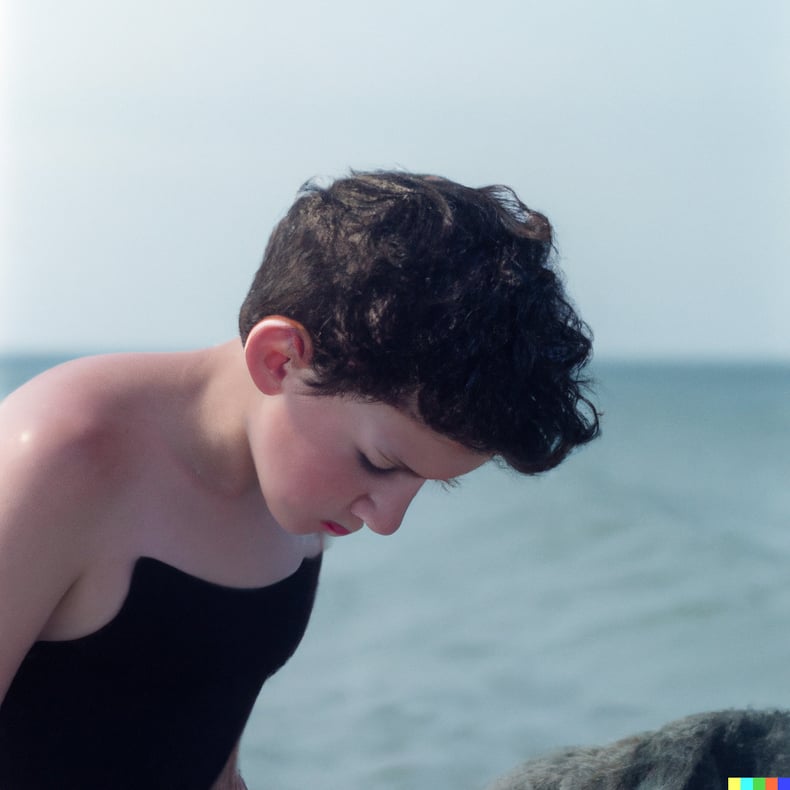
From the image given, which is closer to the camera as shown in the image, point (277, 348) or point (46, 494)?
point (46, 494)

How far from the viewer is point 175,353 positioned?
141 centimetres

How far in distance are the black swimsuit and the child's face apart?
0.17 m

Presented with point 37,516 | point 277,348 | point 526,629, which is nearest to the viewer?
point 37,516

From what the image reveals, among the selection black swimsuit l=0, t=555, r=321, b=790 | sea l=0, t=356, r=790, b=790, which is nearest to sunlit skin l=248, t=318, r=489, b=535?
black swimsuit l=0, t=555, r=321, b=790

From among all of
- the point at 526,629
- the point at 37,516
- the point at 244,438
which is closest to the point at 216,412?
the point at 244,438

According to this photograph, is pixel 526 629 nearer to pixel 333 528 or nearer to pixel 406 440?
pixel 333 528

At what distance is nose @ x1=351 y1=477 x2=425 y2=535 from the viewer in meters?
1.35

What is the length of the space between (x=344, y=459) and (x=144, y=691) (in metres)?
0.39

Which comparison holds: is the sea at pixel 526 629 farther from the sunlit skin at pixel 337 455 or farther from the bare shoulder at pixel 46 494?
the bare shoulder at pixel 46 494

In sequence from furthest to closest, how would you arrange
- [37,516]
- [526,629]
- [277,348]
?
[526,629] < [277,348] < [37,516]

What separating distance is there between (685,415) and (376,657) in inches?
489

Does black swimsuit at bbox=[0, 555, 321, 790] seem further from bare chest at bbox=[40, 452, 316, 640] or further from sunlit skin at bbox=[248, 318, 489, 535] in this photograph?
sunlit skin at bbox=[248, 318, 489, 535]

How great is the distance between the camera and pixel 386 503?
136 centimetres

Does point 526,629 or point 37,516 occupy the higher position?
point 37,516
